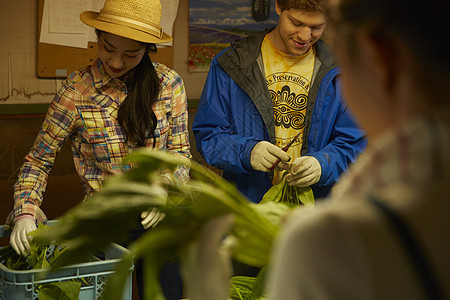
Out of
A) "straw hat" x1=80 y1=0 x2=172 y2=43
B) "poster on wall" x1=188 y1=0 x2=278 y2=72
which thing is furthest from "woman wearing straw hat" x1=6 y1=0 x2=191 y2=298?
"poster on wall" x1=188 y1=0 x2=278 y2=72

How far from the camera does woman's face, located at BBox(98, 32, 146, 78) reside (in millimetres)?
2262

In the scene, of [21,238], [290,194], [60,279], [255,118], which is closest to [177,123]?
[255,118]

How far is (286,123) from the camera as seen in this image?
7.88 feet

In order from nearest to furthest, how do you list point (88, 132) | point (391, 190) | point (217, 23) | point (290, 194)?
1. point (391, 190)
2. point (290, 194)
3. point (88, 132)
4. point (217, 23)

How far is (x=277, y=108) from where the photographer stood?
239 cm

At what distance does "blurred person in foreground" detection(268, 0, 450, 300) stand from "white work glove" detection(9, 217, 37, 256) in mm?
1585

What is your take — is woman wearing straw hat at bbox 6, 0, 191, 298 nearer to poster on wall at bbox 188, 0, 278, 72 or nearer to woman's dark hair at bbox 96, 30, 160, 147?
woman's dark hair at bbox 96, 30, 160, 147

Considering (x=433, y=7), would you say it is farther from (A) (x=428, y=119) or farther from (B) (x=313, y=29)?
(B) (x=313, y=29)

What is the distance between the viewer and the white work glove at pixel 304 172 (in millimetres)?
2119

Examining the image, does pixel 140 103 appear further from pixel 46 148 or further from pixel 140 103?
pixel 46 148

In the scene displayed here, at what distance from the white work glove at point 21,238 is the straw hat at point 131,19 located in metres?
0.76

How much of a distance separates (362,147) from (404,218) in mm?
2087

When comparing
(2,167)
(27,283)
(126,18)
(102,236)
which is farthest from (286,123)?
(2,167)

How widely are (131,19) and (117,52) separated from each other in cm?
15
